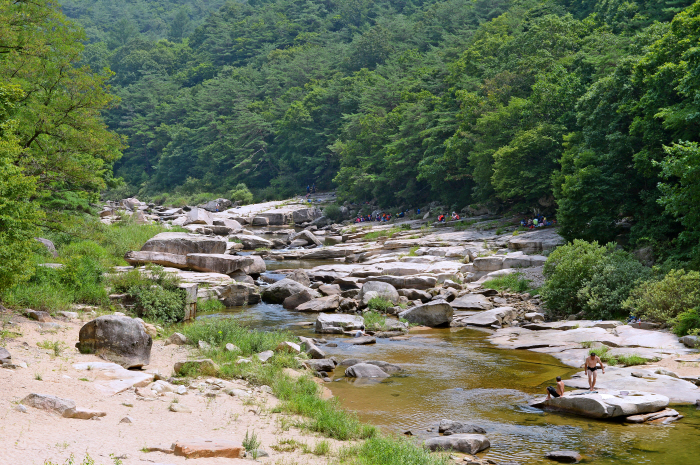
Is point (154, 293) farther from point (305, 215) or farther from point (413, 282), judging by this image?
point (305, 215)

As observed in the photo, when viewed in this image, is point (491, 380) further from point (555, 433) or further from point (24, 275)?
point (24, 275)

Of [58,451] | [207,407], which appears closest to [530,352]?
[207,407]

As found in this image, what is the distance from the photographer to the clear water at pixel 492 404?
31.6 feet

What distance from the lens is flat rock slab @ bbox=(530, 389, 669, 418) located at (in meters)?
11.0

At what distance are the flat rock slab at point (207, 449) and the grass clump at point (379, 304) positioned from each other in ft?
48.1

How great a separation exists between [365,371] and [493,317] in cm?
759

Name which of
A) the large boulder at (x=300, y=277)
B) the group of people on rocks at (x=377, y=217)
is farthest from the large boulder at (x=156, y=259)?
the group of people on rocks at (x=377, y=217)

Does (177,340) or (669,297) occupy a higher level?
(669,297)

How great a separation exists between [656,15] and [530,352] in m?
29.5

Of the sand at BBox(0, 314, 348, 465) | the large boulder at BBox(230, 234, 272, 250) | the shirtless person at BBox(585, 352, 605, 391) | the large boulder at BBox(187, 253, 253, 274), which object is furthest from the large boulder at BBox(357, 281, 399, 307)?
the large boulder at BBox(230, 234, 272, 250)

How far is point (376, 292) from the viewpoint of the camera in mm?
23484

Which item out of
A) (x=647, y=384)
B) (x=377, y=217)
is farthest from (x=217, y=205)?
(x=647, y=384)

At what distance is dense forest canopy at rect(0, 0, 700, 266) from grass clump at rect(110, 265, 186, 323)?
4.19 m

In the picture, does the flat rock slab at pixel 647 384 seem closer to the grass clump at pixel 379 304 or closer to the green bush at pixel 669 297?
the green bush at pixel 669 297
